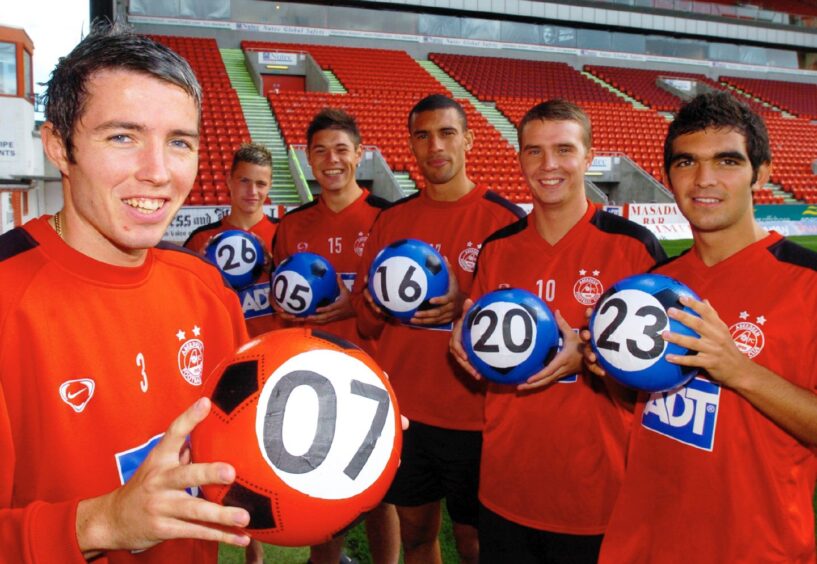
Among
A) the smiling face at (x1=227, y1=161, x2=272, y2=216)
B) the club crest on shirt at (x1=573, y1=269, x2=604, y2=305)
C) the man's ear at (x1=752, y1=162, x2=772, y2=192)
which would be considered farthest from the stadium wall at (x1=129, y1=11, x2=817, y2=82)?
the man's ear at (x1=752, y1=162, x2=772, y2=192)

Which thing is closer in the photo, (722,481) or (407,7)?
(722,481)

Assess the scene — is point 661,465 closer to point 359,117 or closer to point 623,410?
point 623,410

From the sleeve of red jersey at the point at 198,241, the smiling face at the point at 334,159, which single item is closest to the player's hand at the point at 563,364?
the smiling face at the point at 334,159

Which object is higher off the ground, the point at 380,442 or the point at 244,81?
the point at 244,81

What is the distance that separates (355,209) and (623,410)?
2269 millimetres

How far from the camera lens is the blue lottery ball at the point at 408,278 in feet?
8.81

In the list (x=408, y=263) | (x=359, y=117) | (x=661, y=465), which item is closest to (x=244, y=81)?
(x=359, y=117)

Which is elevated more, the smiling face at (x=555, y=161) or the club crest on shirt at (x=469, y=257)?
the smiling face at (x=555, y=161)

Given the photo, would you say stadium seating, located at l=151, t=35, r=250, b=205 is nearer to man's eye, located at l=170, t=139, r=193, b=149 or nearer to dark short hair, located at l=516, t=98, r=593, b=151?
dark short hair, located at l=516, t=98, r=593, b=151

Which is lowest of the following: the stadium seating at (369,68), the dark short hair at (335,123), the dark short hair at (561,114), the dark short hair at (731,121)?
the dark short hair at (731,121)

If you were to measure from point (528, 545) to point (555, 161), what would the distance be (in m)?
1.55

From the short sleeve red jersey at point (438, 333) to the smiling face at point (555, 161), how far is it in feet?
1.82

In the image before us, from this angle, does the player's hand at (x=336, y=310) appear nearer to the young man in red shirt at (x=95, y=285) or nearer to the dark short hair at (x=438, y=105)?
the dark short hair at (x=438, y=105)

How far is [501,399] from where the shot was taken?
2412 millimetres
